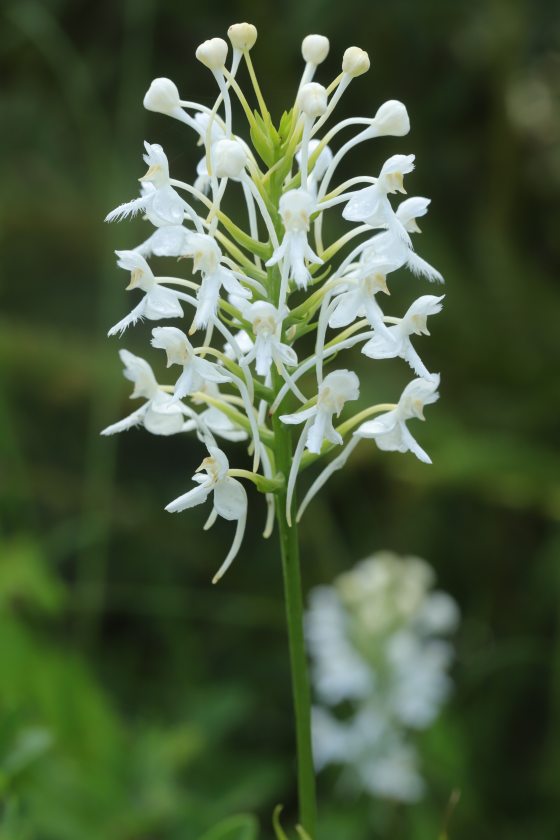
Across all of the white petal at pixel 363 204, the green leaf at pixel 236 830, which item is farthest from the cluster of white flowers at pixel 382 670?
the white petal at pixel 363 204

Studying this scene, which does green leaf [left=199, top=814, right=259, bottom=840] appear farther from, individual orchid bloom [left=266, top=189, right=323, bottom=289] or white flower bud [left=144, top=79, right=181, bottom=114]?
white flower bud [left=144, top=79, right=181, bottom=114]

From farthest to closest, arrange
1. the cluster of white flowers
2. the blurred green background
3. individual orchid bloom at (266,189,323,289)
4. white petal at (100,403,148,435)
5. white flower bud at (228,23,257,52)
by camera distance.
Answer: the blurred green background, the cluster of white flowers, white petal at (100,403,148,435), white flower bud at (228,23,257,52), individual orchid bloom at (266,189,323,289)

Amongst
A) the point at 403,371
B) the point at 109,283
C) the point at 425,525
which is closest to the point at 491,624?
the point at 425,525

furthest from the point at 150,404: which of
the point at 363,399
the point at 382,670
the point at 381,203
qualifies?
the point at 363,399

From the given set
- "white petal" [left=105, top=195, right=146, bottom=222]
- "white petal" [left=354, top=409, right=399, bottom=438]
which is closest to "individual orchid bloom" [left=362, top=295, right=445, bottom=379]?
"white petal" [left=354, top=409, right=399, bottom=438]

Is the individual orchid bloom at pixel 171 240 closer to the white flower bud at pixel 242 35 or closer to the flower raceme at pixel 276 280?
the flower raceme at pixel 276 280

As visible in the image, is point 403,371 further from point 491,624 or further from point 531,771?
point 531,771
